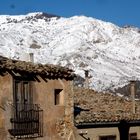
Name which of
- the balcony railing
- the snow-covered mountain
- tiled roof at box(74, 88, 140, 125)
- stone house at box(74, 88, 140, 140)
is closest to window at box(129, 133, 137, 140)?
stone house at box(74, 88, 140, 140)

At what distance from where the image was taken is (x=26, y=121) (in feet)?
70.4

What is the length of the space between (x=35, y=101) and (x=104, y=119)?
5.45 meters

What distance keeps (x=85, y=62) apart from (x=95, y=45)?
23599 millimetres

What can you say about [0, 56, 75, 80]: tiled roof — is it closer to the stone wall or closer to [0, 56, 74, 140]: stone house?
[0, 56, 74, 140]: stone house

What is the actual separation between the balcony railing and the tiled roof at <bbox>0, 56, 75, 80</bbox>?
1265 mm

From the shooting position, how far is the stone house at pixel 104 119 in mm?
25984

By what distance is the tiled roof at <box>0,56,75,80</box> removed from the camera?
21.0 meters

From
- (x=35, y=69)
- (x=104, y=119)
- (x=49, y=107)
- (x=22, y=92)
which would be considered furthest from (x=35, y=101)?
(x=104, y=119)

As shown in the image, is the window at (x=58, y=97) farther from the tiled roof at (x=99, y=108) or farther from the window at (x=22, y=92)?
the window at (x=22, y=92)

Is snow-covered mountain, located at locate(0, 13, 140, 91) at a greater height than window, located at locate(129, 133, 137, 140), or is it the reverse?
snow-covered mountain, located at locate(0, 13, 140, 91)

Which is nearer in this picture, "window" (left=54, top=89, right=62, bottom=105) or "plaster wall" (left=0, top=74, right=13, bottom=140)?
"plaster wall" (left=0, top=74, right=13, bottom=140)

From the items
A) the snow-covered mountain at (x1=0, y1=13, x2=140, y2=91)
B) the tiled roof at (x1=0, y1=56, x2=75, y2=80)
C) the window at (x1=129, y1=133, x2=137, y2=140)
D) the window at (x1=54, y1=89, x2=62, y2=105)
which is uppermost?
Answer: the snow-covered mountain at (x1=0, y1=13, x2=140, y2=91)

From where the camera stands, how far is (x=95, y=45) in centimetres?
14250

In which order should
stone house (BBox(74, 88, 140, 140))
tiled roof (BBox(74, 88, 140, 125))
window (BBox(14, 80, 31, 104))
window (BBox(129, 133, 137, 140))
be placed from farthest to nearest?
window (BBox(129, 133, 137, 140)) → tiled roof (BBox(74, 88, 140, 125)) → stone house (BBox(74, 88, 140, 140)) → window (BBox(14, 80, 31, 104))
